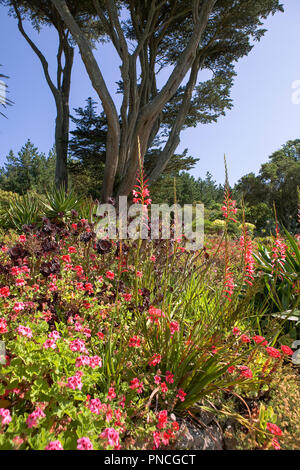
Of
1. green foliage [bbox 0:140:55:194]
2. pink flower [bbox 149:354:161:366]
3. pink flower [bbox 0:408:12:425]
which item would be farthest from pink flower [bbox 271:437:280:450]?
green foliage [bbox 0:140:55:194]

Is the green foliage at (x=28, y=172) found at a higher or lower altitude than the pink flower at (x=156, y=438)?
higher

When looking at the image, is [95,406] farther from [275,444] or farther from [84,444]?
[275,444]

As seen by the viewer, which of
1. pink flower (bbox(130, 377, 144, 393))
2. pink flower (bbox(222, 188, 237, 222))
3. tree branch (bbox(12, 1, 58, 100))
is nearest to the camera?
pink flower (bbox(130, 377, 144, 393))

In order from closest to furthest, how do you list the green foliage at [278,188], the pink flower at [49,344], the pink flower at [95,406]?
the pink flower at [95,406], the pink flower at [49,344], the green foliage at [278,188]

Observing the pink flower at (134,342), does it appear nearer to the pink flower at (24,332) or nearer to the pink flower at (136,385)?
the pink flower at (136,385)

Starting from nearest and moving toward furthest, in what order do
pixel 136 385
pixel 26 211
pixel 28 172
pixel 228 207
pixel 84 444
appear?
pixel 84 444 < pixel 136 385 < pixel 228 207 < pixel 26 211 < pixel 28 172

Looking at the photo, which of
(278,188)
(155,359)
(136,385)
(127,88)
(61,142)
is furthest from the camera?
(278,188)

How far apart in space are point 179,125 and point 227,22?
3.84 m

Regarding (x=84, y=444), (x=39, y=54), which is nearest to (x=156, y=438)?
(x=84, y=444)

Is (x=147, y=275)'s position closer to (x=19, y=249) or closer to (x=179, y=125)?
(x=19, y=249)

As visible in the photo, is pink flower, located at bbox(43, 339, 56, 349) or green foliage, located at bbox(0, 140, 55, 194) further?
green foliage, located at bbox(0, 140, 55, 194)

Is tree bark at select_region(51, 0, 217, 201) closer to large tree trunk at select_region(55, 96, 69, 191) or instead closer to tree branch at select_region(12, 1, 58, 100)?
large tree trunk at select_region(55, 96, 69, 191)

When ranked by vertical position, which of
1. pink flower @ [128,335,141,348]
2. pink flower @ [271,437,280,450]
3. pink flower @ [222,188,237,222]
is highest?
pink flower @ [222,188,237,222]

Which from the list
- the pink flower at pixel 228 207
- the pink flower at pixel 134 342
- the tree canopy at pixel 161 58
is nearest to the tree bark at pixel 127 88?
the tree canopy at pixel 161 58
